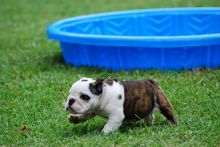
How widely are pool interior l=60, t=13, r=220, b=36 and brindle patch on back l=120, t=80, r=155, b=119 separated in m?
4.46

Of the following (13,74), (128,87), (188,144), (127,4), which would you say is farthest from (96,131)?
(127,4)

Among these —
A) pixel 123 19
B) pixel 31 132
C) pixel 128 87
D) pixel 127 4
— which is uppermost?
pixel 128 87

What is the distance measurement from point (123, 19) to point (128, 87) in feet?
→ 16.0

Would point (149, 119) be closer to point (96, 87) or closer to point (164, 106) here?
point (164, 106)

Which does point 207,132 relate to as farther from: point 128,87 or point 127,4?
point 127,4

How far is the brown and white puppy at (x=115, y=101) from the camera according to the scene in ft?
15.0

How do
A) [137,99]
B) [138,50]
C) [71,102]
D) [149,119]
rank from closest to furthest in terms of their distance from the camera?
[71,102] < [137,99] < [149,119] < [138,50]

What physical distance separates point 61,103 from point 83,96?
1.40 m

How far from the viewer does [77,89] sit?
15.0 feet

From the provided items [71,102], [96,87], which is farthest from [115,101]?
[71,102]

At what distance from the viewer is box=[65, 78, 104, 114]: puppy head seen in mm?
4539

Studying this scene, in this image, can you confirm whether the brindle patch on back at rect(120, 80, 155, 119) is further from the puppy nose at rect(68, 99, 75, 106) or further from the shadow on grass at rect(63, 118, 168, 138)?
the puppy nose at rect(68, 99, 75, 106)

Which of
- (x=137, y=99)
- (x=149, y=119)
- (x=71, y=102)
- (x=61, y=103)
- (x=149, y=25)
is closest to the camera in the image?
(x=71, y=102)

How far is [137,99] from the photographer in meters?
4.77
